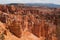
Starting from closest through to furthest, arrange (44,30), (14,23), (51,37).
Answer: (14,23) → (51,37) → (44,30)

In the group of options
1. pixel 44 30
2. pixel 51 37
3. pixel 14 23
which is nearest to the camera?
pixel 14 23

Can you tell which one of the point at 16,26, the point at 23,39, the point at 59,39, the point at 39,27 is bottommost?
the point at 59,39

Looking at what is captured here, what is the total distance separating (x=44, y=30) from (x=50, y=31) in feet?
2.58

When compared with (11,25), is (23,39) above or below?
below

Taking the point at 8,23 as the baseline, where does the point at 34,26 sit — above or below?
below

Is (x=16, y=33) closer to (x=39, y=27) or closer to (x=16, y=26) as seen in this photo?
(x=16, y=26)

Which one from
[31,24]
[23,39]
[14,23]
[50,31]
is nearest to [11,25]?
[14,23]

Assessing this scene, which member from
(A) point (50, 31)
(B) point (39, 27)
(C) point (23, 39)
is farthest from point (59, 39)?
(C) point (23, 39)

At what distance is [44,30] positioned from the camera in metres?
24.5

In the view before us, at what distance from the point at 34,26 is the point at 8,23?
22.1 ft

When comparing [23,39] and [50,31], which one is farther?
[50,31]

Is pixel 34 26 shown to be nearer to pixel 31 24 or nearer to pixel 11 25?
pixel 31 24

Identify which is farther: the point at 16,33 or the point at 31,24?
the point at 31,24

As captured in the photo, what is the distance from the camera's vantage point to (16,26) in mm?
17156
